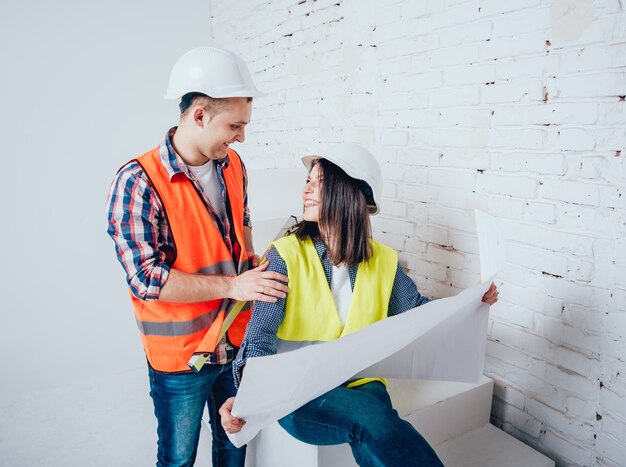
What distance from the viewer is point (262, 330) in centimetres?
123

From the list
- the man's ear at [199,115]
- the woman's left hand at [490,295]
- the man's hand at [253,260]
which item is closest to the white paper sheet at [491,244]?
the woman's left hand at [490,295]

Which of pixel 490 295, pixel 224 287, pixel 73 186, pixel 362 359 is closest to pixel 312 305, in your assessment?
pixel 224 287

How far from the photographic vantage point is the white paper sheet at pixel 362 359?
895 mm

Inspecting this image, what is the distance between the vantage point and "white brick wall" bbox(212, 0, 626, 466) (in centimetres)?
142

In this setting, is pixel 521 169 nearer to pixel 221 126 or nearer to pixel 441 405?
pixel 441 405

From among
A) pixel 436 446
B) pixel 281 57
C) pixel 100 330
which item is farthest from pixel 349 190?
pixel 100 330

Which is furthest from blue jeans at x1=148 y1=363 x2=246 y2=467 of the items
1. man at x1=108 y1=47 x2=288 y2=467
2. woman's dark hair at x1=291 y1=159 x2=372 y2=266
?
woman's dark hair at x1=291 y1=159 x2=372 y2=266

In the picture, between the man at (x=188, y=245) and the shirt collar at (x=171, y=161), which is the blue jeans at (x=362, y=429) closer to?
the man at (x=188, y=245)

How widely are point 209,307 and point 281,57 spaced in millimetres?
1794

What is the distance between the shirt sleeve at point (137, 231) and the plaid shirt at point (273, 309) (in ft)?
0.88

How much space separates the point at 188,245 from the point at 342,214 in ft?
1.46

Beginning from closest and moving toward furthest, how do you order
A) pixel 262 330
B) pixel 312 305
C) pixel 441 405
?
pixel 262 330, pixel 312 305, pixel 441 405

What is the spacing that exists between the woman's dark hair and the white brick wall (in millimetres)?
615

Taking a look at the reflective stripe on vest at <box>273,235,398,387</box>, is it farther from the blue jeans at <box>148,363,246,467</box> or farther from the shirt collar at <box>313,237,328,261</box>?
the blue jeans at <box>148,363,246,467</box>
